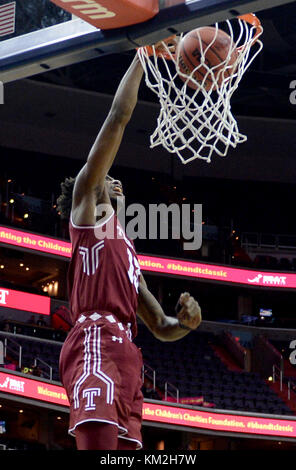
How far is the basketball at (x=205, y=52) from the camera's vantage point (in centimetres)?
441

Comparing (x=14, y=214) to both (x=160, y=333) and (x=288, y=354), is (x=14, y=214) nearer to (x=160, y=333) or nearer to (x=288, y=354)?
(x=288, y=354)

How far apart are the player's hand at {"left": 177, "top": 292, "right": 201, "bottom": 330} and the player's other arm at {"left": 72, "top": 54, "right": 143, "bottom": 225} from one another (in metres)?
0.53

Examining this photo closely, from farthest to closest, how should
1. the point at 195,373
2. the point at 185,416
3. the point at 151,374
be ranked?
the point at 195,373 < the point at 151,374 < the point at 185,416

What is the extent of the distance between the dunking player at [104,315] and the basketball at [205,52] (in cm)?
73

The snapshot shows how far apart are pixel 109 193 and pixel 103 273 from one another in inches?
16.2

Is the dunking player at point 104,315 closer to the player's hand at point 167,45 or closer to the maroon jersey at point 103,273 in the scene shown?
the maroon jersey at point 103,273

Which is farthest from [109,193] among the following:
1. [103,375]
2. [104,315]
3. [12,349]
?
[12,349]

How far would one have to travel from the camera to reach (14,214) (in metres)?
19.7

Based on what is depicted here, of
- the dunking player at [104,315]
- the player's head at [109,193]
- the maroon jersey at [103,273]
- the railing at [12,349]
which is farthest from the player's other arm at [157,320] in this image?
the railing at [12,349]

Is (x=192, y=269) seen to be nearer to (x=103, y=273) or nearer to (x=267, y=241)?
(x=267, y=241)

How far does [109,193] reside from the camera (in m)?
3.78

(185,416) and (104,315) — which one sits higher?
(185,416)

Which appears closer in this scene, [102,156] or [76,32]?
[102,156]

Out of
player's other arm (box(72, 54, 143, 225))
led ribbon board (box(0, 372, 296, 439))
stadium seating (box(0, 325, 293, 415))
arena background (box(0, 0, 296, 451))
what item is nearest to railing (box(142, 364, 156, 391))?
arena background (box(0, 0, 296, 451))
